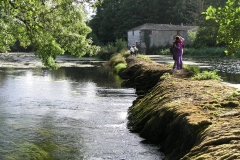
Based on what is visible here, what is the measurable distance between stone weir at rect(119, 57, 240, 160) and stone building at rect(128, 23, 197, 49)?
7425cm

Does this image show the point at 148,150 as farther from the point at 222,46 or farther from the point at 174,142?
the point at 222,46

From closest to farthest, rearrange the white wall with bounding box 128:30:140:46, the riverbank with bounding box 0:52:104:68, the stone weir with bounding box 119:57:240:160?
the stone weir with bounding box 119:57:240:160
the riverbank with bounding box 0:52:104:68
the white wall with bounding box 128:30:140:46

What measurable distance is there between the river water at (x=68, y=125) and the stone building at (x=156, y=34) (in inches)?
2505

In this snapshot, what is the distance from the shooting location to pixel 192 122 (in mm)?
9016

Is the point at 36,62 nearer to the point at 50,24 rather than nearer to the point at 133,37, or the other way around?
the point at 133,37

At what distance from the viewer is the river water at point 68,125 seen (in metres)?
11.0

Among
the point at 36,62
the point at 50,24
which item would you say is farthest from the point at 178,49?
the point at 36,62

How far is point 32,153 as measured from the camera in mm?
10930

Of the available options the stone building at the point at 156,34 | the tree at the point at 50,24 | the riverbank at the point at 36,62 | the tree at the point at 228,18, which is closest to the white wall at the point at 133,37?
the stone building at the point at 156,34

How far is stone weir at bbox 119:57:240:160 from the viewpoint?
23.7 feet

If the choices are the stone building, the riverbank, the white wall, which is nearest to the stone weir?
the riverbank

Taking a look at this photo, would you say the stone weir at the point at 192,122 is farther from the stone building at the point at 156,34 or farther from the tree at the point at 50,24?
the stone building at the point at 156,34

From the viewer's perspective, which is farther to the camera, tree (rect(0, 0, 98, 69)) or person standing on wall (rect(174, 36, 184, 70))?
person standing on wall (rect(174, 36, 184, 70))

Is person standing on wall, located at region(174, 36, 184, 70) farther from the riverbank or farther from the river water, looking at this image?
the riverbank
